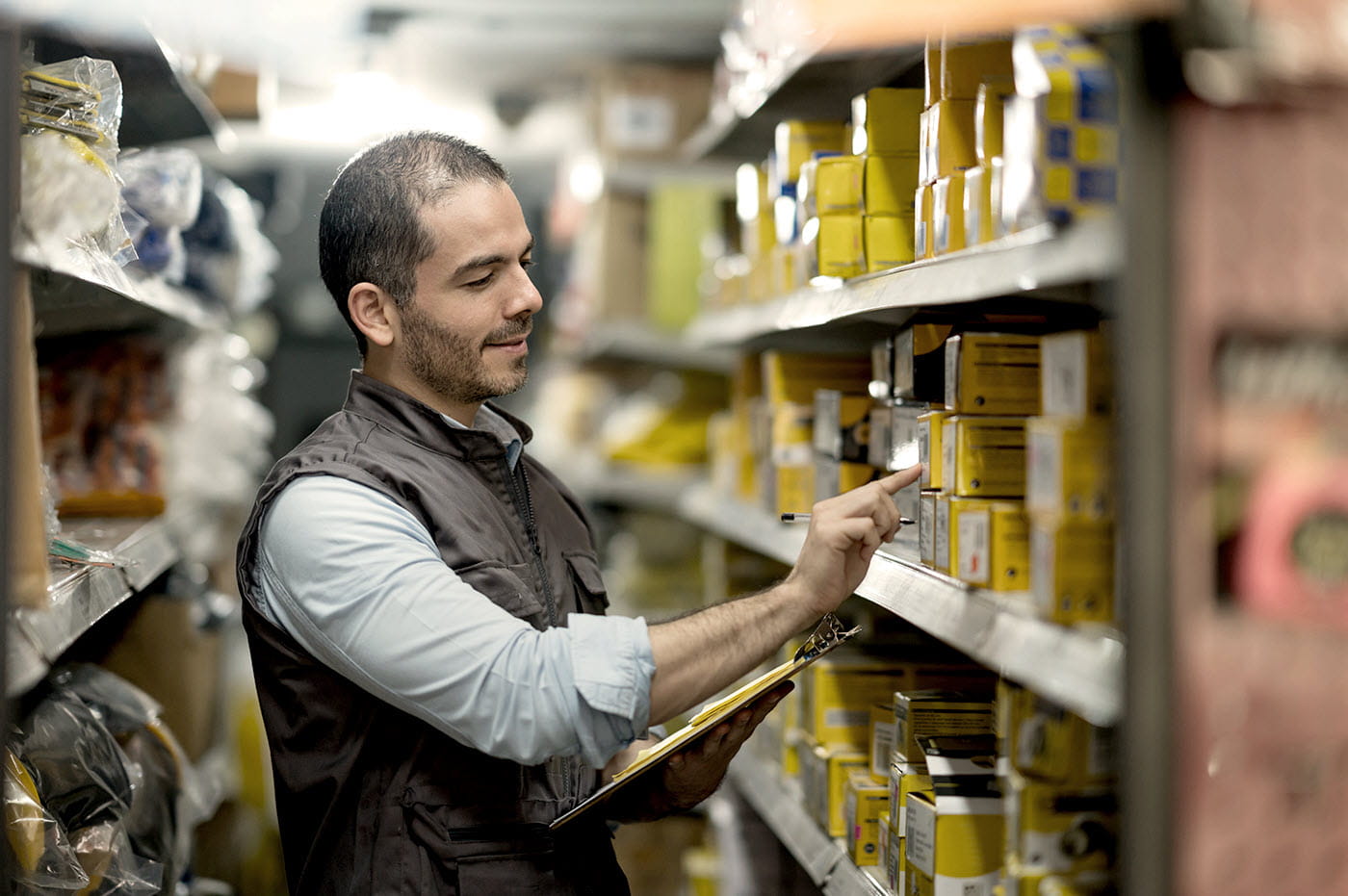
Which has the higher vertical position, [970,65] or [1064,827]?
[970,65]

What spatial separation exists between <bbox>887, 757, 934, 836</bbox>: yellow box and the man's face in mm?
784

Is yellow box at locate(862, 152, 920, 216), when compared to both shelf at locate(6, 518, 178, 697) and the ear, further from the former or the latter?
shelf at locate(6, 518, 178, 697)

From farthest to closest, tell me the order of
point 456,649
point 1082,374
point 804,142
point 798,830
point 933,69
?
point 804,142
point 798,830
point 933,69
point 456,649
point 1082,374

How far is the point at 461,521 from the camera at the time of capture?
5.93ft

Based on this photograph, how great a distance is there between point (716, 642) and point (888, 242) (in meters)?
0.79

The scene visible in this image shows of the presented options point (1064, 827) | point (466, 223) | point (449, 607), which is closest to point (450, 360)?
point (466, 223)

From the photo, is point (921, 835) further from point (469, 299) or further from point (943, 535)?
point (469, 299)

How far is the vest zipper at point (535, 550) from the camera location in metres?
1.90

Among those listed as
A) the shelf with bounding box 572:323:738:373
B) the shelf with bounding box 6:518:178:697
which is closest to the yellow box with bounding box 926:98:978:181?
the shelf with bounding box 6:518:178:697

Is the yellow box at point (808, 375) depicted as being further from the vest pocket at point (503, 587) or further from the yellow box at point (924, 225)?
the vest pocket at point (503, 587)

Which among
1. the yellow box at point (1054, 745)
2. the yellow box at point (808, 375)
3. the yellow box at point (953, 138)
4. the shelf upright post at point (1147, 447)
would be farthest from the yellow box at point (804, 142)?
the shelf upright post at point (1147, 447)

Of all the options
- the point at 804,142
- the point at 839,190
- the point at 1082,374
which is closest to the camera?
the point at 1082,374

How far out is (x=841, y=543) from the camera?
1.62 metres

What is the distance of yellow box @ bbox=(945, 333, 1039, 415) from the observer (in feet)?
5.22
